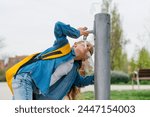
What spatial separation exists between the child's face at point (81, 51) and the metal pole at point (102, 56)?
0.08 metres

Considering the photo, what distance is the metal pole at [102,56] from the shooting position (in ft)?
8.01

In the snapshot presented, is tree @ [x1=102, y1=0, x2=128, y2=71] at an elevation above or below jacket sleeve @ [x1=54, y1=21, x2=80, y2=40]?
below

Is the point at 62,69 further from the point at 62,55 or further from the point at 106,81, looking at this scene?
the point at 106,81

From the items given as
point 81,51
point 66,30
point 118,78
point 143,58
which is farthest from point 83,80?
point 143,58

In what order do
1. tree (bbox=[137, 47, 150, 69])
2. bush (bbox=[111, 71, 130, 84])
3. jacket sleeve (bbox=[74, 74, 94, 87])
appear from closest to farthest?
jacket sleeve (bbox=[74, 74, 94, 87])
bush (bbox=[111, 71, 130, 84])
tree (bbox=[137, 47, 150, 69])

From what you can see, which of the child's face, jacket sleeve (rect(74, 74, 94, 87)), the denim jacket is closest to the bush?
jacket sleeve (rect(74, 74, 94, 87))

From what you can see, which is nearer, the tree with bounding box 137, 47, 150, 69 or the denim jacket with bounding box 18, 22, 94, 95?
the denim jacket with bounding box 18, 22, 94, 95

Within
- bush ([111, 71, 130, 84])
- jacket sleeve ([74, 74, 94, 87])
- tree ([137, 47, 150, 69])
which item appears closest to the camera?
jacket sleeve ([74, 74, 94, 87])

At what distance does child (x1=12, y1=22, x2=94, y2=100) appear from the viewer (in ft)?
7.93

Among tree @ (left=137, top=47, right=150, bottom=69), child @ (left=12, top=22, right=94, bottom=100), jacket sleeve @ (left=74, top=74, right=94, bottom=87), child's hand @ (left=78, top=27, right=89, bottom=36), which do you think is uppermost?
child's hand @ (left=78, top=27, right=89, bottom=36)

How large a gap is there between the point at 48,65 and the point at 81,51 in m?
0.20

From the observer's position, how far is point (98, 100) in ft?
8.07

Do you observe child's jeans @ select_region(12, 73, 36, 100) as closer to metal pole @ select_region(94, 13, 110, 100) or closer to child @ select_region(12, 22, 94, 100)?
child @ select_region(12, 22, 94, 100)

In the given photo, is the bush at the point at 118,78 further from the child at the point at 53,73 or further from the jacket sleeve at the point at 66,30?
the jacket sleeve at the point at 66,30
